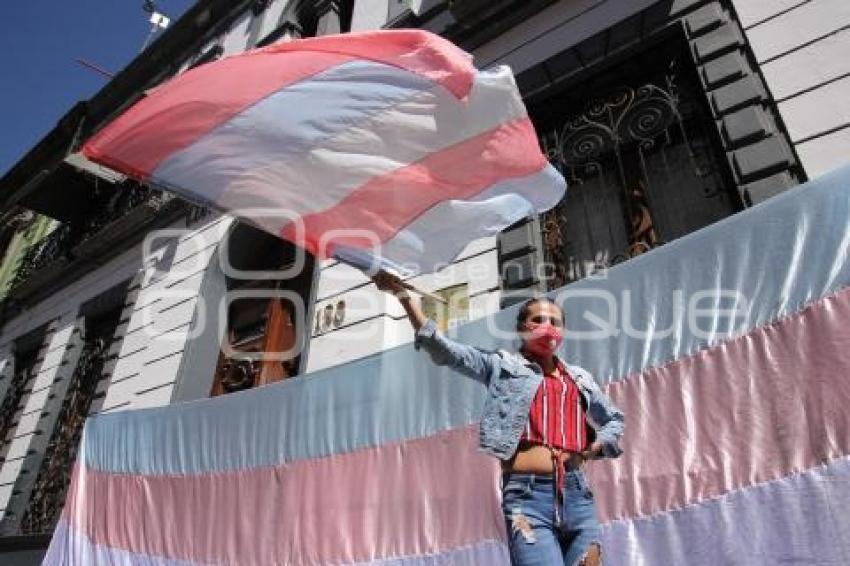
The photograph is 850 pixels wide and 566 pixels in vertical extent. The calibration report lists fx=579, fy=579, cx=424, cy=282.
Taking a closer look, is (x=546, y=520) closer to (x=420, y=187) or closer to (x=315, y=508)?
(x=420, y=187)

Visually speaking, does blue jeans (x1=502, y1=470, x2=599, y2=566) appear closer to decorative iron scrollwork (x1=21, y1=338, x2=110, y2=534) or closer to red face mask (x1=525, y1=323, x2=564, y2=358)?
red face mask (x1=525, y1=323, x2=564, y2=358)

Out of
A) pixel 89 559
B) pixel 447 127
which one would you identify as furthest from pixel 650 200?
pixel 89 559

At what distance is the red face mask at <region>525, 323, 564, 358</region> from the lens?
2.57 metres

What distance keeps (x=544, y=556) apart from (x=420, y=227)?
2038 mm

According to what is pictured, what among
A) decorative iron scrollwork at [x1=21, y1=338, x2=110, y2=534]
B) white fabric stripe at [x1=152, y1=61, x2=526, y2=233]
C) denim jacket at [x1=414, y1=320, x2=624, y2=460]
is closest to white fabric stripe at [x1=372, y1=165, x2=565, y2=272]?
white fabric stripe at [x1=152, y1=61, x2=526, y2=233]

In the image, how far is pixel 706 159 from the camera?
519 centimetres

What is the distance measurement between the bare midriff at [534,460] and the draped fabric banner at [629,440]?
3.30 ft

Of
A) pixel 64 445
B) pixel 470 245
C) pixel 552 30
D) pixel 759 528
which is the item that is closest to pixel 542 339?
pixel 759 528

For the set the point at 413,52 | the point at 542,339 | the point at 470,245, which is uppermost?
the point at 470,245

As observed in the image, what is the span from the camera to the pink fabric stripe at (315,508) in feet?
12.1

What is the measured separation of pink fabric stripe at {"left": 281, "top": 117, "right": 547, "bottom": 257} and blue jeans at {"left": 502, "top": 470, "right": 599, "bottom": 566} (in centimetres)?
175

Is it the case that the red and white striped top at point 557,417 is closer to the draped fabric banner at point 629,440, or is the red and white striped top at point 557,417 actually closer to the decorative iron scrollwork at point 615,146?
the draped fabric banner at point 629,440

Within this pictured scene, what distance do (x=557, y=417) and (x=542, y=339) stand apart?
343 mm

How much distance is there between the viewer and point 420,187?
3600 millimetres
